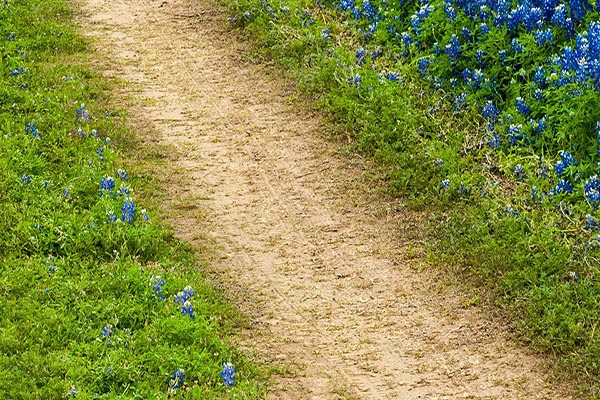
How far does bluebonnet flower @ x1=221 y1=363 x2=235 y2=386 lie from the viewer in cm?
551

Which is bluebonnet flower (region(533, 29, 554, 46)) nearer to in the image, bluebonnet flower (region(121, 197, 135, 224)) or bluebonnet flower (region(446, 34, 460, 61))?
bluebonnet flower (region(446, 34, 460, 61))

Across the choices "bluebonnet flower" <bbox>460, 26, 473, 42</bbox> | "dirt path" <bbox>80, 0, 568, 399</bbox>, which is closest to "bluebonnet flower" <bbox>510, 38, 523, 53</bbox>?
"bluebonnet flower" <bbox>460, 26, 473, 42</bbox>

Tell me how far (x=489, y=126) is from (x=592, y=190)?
1.22 meters

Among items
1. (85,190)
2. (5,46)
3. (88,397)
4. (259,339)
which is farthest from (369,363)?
(5,46)

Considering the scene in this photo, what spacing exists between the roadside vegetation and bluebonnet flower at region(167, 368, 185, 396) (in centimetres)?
204

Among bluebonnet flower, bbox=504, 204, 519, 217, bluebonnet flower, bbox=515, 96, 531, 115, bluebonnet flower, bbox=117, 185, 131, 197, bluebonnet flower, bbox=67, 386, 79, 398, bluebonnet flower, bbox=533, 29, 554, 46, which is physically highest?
bluebonnet flower, bbox=533, 29, 554, 46

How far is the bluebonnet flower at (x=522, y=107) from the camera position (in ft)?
25.4

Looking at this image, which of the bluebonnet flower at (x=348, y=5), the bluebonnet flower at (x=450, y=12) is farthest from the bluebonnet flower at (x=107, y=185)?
the bluebonnet flower at (x=348, y=5)

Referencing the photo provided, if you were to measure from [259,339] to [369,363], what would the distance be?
69 cm

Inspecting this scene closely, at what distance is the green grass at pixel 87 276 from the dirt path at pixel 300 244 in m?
0.29

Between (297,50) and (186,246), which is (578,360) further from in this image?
(297,50)

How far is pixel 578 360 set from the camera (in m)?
5.71

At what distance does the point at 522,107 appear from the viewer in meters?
7.75

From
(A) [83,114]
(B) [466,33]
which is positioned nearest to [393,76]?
(B) [466,33]
